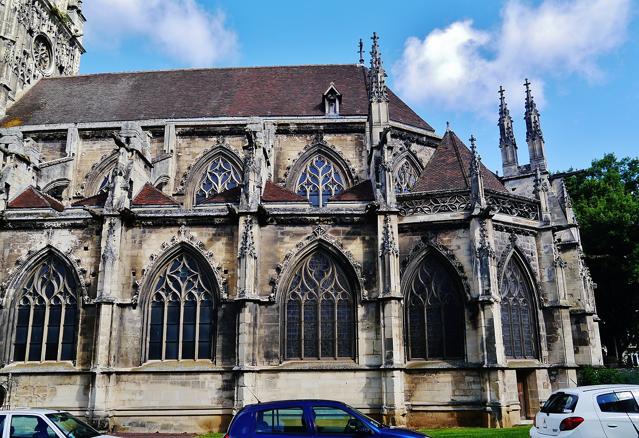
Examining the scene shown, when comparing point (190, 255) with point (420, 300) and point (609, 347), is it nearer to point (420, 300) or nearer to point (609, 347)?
point (420, 300)

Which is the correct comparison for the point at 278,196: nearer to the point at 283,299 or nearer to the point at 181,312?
the point at 283,299

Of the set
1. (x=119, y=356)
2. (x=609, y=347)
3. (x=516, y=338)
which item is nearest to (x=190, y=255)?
(x=119, y=356)

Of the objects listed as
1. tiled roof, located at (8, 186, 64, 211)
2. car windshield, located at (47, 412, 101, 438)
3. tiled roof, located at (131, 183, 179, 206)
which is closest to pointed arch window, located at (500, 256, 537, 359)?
tiled roof, located at (131, 183, 179, 206)

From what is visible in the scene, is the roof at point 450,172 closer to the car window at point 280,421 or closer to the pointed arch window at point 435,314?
the pointed arch window at point 435,314

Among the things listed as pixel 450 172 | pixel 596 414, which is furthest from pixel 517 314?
pixel 596 414

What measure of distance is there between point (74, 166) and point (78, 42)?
1382 cm

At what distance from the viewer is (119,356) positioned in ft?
47.1

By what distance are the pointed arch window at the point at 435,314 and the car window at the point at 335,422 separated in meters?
7.58

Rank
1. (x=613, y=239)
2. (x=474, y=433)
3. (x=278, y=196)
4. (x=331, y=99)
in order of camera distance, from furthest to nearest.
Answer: (x=613, y=239), (x=331, y=99), (x=278, y=196), (x=474, y=433)

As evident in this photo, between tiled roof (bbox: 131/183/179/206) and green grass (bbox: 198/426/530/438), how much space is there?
663cm

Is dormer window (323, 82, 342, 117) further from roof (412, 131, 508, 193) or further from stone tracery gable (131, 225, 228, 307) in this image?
stone tracery gable (131, 225, 228, 307)

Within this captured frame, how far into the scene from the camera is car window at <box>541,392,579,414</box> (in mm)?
7621

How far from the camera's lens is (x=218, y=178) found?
824 inches

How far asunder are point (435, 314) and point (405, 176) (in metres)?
7.42
